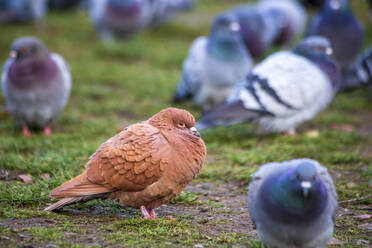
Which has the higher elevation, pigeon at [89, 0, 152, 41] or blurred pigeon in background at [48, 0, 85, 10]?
blurred pigeon in background at [48, 0, 85, 10]

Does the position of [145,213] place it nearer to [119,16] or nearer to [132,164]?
[132,164]

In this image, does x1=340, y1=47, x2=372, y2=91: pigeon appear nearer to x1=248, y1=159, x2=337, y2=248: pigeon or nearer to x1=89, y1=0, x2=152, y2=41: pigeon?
x1=89, y1=0, x2=152, y2=41: pigeon

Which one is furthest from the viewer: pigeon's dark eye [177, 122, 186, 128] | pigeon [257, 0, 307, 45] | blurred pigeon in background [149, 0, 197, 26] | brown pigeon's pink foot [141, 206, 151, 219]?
blurred pigeon in background [149, 0, 197, 26]

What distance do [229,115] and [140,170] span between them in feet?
8.24

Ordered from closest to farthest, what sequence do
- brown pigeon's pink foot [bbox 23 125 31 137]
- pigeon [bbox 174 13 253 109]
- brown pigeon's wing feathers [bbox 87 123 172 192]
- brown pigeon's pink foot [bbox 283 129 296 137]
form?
brown pigeon's wing feathers [bbox 87 123 172 192] < brown pigeon's pink foot [bbox 23 125 31 137] < brown pigeon's pink foot [bbox 283 129 296 137] < pigeon [bbox 174 13 253 109]

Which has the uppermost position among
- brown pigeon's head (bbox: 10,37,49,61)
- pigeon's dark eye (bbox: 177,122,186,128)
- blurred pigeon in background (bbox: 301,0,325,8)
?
brown pigeon's head (bbox: 10,37,49,61)

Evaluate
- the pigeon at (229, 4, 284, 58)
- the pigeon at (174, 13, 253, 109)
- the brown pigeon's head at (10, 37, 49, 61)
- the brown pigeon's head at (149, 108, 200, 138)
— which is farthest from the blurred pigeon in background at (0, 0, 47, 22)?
the brown pigeon's head at (149, 108, 200, 138)

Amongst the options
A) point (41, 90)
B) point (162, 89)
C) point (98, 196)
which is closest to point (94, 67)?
point (162, 89)

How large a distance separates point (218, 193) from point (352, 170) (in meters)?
1.47

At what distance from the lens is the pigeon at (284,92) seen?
577 cm

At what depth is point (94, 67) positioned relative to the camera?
8859 mm

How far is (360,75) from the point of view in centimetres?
753

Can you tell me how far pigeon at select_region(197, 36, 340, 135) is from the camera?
5.77 meters

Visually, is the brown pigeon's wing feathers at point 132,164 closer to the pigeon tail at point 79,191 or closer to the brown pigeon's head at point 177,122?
the pigeon tail at point 79,191
